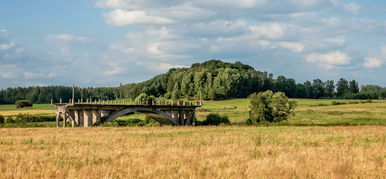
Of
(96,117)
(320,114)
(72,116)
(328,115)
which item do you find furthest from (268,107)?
(320,114)

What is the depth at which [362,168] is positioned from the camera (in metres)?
16.2

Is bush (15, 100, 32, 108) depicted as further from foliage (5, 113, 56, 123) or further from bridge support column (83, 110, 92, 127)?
bridge support column (83, 110, 92, 127)

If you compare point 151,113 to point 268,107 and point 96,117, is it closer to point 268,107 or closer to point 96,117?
point 96,117

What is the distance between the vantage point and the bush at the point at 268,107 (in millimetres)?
71000

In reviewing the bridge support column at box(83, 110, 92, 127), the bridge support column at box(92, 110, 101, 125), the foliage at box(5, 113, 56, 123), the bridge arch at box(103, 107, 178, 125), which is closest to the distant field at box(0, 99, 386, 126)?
the bridge arch at box(103, 107, 178, 125)

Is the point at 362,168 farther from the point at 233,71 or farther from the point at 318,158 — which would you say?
the point at 233,71

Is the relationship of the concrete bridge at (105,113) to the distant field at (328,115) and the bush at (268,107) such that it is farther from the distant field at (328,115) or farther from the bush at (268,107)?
the distant field at (328,115)

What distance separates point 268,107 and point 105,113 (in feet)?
78.1

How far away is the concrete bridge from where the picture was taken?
196ft

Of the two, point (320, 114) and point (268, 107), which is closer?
point (268, 107)

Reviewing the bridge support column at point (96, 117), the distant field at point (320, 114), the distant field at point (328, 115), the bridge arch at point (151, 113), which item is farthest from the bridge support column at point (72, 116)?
the distant field at point (328, 115)

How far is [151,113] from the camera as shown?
72.8 metres

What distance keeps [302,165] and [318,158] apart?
9.49ft

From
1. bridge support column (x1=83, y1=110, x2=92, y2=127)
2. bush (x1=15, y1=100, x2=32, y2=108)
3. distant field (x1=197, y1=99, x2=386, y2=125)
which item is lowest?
distant field (x1=197, y1=99, x2=386, y2=125)
